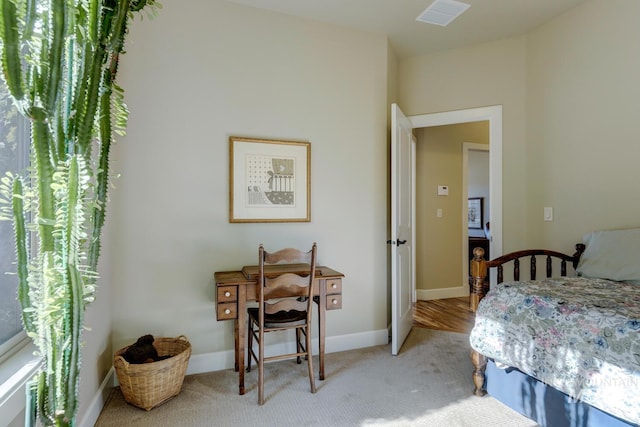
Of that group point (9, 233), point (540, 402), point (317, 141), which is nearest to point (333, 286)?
point (317, 141)

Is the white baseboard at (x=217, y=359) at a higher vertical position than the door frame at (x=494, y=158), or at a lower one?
lower

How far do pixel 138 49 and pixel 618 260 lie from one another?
348cm

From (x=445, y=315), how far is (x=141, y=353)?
9.88ft

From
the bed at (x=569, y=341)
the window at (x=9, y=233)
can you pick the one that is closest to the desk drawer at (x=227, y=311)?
the window at (x=9, y=233)

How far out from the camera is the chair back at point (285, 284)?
2094 millimetres

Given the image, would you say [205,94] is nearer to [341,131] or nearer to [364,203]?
[341,131]

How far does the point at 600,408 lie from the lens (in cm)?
143

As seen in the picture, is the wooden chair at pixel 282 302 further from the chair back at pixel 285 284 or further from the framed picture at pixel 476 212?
the framed picture at pixel 476 212

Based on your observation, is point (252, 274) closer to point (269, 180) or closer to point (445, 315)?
point (269, 180)

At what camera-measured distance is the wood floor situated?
3.43 m

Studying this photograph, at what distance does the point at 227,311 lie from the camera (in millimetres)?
2170

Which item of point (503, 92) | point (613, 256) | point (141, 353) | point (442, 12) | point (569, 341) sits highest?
point (442, 12)

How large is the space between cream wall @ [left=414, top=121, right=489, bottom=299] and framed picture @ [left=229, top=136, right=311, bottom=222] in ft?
7.08

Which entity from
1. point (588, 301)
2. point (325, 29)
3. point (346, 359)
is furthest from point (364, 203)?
point (588, 301)
